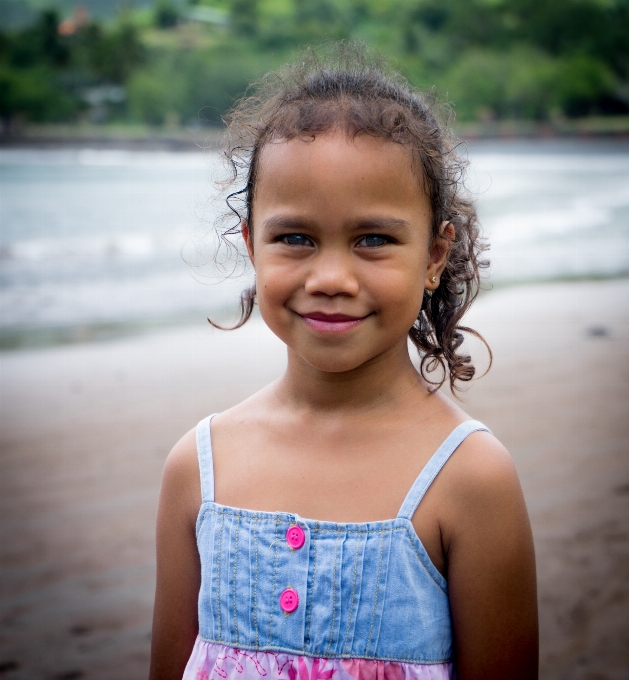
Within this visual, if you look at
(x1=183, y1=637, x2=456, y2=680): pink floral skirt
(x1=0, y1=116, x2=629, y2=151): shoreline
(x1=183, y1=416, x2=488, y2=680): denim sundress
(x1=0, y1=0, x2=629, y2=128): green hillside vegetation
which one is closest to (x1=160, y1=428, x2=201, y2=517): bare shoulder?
(x1=183, y1=416, x2=488, y2=680): denim sundress

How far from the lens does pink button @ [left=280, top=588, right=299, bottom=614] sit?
116 cm

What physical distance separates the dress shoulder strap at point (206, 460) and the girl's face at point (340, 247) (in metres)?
0.21

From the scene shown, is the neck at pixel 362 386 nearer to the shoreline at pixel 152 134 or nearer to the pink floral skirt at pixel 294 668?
the pink floral skirt at pixel 294 668

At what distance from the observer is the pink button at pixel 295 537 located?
1.17 metres

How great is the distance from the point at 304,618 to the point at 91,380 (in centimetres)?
466

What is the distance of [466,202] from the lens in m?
1.49

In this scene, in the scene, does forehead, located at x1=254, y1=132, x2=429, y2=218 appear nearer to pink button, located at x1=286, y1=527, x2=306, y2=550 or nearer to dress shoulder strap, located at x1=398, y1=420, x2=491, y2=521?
dress shoulder strap, located at x1=398, y1=420, x2=491, y2=521

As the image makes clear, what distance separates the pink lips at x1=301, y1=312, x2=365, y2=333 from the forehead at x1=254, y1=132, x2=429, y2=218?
16 centimetres

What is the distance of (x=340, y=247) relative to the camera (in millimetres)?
1172

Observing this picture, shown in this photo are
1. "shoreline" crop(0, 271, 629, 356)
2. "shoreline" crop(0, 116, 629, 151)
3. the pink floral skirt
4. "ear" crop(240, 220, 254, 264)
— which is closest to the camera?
the pink floral skirt

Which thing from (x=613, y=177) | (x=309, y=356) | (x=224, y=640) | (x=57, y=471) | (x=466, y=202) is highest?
(x=613, y=177)

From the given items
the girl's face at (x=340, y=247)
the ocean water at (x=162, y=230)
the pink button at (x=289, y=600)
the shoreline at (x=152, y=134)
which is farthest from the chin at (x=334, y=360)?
the shoreline at (x=152, y=134)

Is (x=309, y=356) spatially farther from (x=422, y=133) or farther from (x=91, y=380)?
(x=91, y=380)

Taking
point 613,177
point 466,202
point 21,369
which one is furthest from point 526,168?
point 466,202
